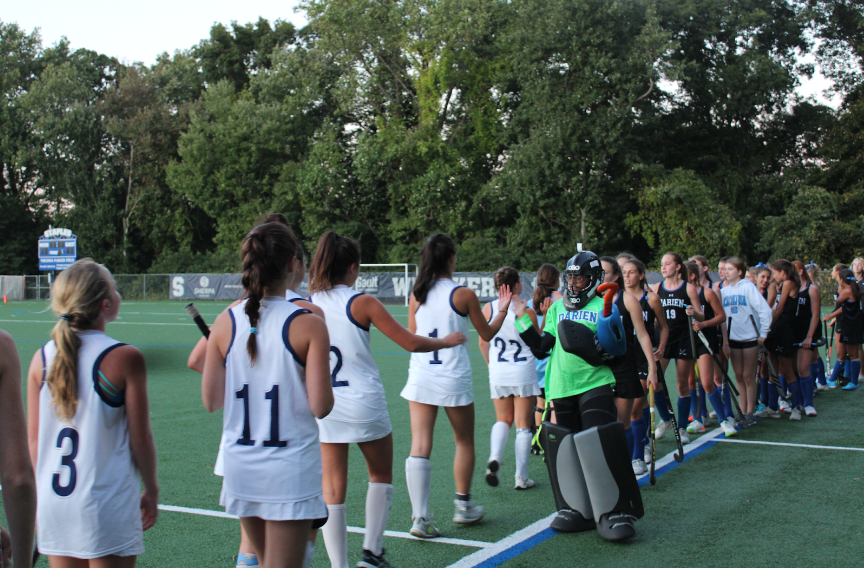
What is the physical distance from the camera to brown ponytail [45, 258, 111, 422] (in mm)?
2600

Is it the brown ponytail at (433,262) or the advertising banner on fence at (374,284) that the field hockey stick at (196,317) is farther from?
the advertising banner on fence at (374,284)

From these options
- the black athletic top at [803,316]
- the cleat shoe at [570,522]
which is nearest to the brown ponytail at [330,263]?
the cleat shoe at [570,522]

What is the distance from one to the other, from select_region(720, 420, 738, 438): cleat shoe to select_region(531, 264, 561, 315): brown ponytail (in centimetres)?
322

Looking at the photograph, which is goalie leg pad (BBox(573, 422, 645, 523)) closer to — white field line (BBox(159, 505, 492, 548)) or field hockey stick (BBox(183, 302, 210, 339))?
white field line (BBox(159, 505, 492, 548))

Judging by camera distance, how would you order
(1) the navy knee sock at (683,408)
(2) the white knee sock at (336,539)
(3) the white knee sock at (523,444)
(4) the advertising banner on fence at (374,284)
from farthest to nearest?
(4) the advertising banner on fence at (374,284)
(1) the navy knee sock at (683,408)
(3) the white knee sock at (523,444)
(2) the white knee sock at (336,539)

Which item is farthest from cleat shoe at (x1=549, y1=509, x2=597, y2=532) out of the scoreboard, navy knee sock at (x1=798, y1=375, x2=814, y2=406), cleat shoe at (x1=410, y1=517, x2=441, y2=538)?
the scoreboard

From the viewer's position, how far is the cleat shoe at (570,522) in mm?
4918

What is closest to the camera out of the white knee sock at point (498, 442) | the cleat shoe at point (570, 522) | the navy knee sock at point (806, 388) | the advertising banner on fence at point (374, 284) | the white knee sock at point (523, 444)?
the cleat shoe at point (570, 522)

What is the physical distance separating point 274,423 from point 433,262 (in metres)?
2.15

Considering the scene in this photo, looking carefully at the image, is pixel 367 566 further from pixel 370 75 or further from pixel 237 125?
pixel 237 125

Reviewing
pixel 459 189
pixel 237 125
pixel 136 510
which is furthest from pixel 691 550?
pixel 237 125

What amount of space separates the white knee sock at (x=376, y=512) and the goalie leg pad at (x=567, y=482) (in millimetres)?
1273

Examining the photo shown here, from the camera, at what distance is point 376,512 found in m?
4.14

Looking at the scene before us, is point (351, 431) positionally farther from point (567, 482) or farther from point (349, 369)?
point (567, 482)
